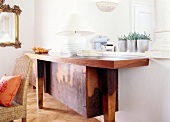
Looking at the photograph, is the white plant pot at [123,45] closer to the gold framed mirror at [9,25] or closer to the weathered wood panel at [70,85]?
the weathered wood panel at [70,85]

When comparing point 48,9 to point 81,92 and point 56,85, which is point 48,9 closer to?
point 56,85

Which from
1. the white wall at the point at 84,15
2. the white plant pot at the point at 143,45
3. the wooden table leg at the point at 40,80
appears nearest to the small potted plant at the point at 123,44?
the white plant pot at the point at 143,45

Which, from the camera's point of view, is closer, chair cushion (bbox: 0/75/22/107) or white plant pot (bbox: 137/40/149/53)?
chair cushion (bbox: 0/75/22/107)

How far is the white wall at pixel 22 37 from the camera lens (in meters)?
4.76

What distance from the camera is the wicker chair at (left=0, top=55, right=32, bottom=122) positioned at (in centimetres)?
158

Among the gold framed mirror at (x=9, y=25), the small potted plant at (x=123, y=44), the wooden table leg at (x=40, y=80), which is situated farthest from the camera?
the gold framed mirror at (x=9, y=25)

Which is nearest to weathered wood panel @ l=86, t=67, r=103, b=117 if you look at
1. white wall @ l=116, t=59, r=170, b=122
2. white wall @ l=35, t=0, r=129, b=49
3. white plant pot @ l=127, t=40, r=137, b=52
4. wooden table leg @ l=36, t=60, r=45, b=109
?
white wall @ l=116, t=59, r=170, b=122

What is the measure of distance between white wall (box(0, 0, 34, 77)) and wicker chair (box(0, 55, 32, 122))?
312 cm

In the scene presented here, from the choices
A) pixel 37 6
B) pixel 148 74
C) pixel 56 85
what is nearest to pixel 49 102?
pixel 56 85

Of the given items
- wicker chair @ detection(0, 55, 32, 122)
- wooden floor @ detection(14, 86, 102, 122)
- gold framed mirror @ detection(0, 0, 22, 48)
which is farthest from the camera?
gold framed mirror @ detection(0, 0, 22, 48)

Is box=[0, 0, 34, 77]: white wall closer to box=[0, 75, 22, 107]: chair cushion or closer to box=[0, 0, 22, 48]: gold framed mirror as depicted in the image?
box=[0, 0, 22, 48]: gold framed mirror

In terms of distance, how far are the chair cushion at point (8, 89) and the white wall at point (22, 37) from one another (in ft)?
11.0

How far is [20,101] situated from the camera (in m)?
1.72

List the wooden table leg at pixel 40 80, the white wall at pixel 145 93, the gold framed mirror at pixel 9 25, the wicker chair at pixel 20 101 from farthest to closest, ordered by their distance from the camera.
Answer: the gold framed mirror at pixel 9 25, the wooden table leg at pixel 40 80, the wicker chair at pixel 20 101, the white wall at pixel 145 93
